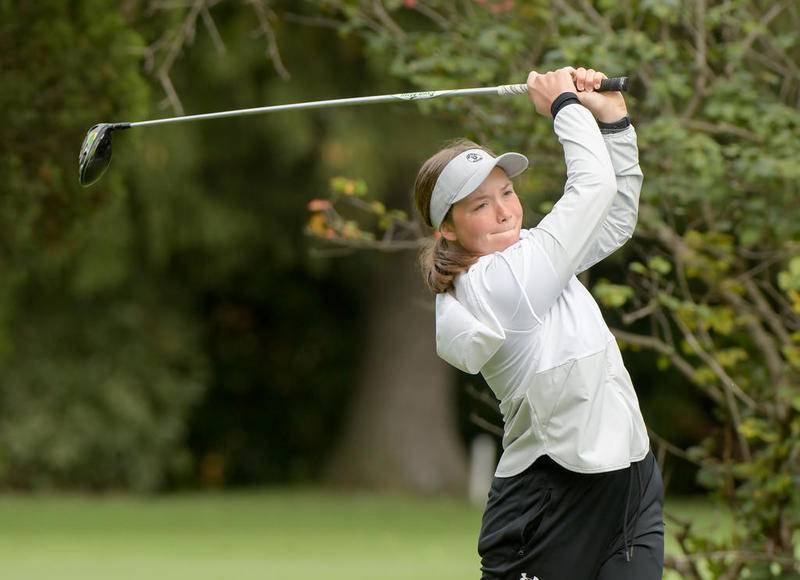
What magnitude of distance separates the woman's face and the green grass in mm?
6341

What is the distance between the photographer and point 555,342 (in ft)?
11.0

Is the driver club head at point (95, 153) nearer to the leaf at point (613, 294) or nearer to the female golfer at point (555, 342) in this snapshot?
the female golfer at point (555, 342)

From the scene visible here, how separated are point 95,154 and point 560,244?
4.76ft

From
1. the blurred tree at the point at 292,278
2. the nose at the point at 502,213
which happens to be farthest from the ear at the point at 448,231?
the blurred tree at the point at 292,278

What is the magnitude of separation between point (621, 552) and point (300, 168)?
36.5 feet

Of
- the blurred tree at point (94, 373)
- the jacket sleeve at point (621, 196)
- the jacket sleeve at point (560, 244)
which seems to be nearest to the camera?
the jacket sleeve at point (560, 244)

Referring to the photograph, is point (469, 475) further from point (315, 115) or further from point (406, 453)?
point (315, 115)

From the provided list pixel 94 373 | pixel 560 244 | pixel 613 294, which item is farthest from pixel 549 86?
pixel 94 373

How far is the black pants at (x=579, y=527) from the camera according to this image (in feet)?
11.2

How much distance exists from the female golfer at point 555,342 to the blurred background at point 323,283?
1.62m

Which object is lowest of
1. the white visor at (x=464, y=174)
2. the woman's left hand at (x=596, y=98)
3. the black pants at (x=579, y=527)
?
the black pants at (x=579, y=527)

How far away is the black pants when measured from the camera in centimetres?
342

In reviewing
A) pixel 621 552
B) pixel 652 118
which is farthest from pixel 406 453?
pixel 621 552

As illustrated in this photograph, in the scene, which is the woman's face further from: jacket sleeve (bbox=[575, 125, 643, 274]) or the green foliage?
the green foliage
